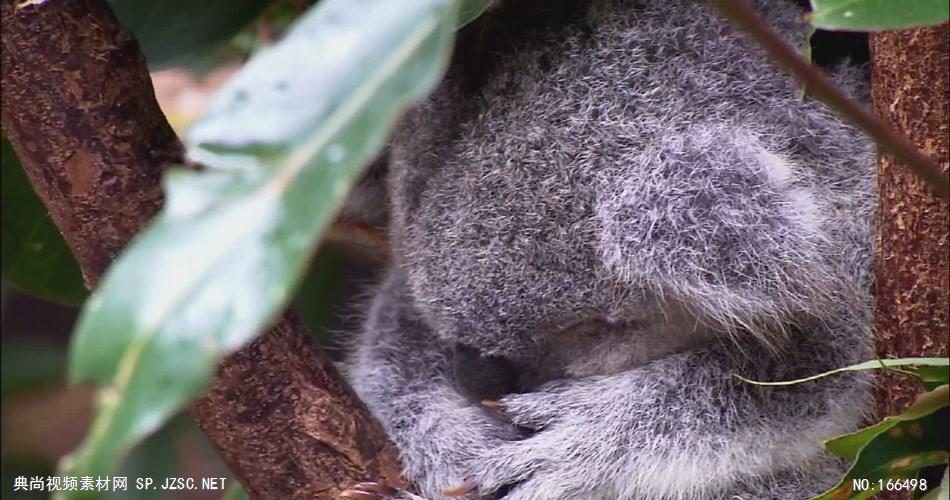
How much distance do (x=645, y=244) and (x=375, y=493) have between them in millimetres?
512

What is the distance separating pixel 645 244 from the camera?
138 cm

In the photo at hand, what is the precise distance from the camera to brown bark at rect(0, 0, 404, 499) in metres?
1.30

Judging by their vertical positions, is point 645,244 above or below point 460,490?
above

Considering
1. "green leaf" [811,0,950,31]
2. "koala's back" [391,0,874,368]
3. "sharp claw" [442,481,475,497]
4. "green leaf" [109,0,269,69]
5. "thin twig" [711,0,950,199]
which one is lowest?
"sharp claw" [442,481,475,497]

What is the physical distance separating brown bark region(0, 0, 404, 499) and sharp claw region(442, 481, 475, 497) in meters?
0.19

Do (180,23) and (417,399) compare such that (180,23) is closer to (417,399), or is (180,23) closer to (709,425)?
(417,399)

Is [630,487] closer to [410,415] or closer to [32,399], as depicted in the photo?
[410,415]

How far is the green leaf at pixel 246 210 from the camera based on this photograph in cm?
64

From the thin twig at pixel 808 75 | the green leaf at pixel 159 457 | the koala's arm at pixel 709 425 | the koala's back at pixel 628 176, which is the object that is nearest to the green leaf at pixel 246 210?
the thin twig at pixel 808 75

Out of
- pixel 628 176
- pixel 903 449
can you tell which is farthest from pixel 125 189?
pixel 903 449

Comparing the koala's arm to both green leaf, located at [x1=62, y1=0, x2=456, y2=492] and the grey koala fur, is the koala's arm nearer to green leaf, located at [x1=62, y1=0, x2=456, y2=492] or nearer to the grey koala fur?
the grey koala fur

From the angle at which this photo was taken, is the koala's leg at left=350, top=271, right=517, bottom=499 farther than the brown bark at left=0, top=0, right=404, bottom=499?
Yes

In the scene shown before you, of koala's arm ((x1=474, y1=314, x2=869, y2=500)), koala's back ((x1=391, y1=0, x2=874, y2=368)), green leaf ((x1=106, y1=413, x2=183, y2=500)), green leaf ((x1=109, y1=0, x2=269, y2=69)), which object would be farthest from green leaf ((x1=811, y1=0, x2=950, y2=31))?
green leaf ((x1=106, y1=413, x2=183, y2=500))

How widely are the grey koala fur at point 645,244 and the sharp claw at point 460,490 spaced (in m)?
0.02
